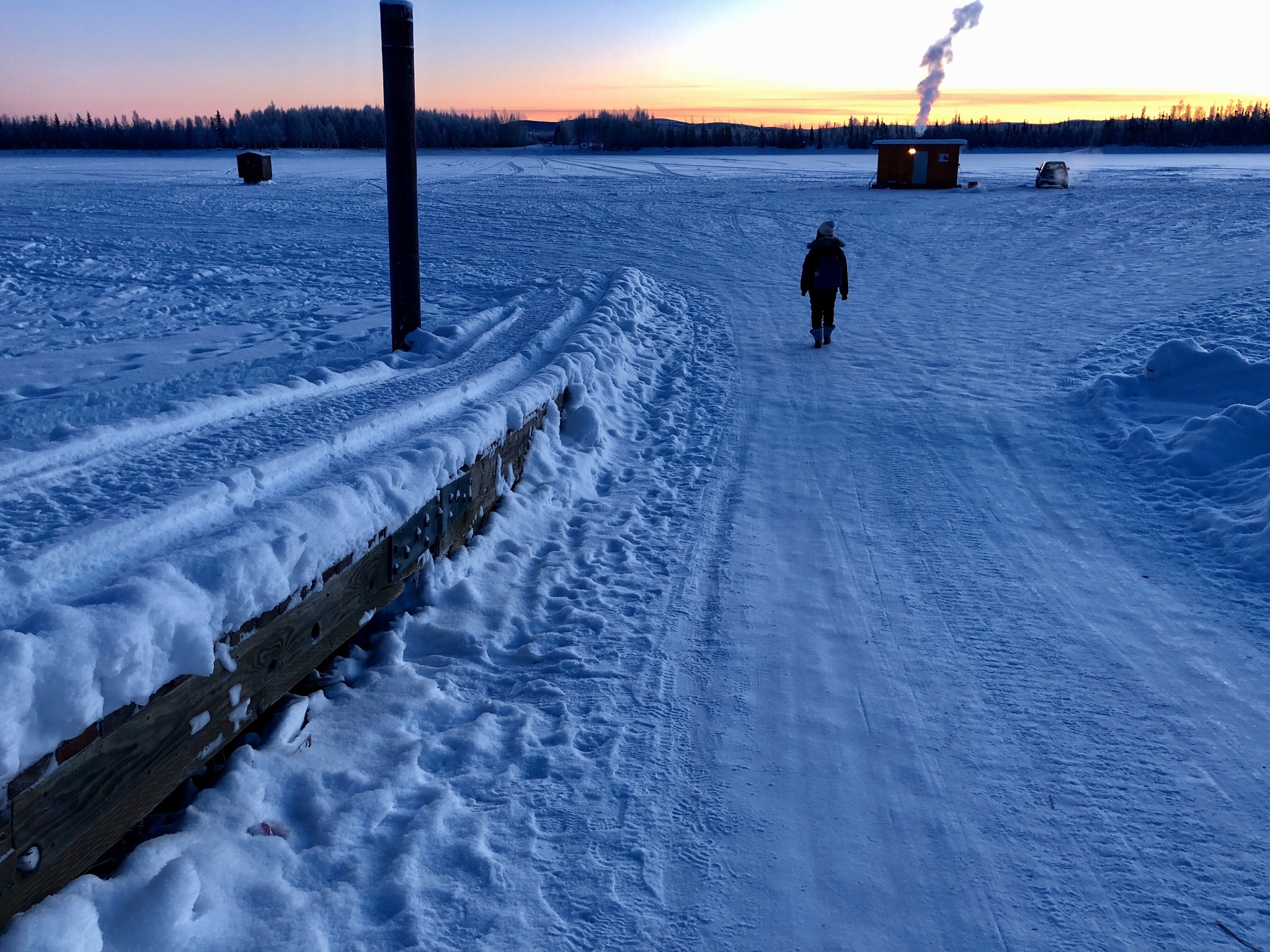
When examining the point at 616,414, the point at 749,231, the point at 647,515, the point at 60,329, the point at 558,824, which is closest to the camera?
the point at 558,824

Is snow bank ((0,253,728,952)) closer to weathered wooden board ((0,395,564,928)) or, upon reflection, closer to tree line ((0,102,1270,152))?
weathered wooden board ((0,395,564,928))

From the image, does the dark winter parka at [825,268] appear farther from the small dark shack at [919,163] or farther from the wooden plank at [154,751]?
the small dark shack at [919,163]

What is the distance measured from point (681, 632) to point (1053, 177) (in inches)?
1345

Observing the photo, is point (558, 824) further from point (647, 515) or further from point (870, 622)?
point (647, 515)

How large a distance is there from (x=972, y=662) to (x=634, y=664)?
1383 mm

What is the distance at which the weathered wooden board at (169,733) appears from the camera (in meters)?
1.93

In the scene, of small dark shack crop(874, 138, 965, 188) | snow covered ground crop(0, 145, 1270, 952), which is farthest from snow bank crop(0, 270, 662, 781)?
small dark shack crop(874, 138, 965, 188)

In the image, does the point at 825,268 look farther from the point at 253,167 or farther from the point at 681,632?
the point at 253,167

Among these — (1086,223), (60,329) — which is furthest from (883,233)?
(60,329)

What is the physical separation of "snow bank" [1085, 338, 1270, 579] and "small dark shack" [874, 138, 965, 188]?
29054 millimetres

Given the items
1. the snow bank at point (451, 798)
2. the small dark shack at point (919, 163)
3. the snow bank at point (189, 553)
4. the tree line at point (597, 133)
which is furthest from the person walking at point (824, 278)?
the tree line at point (597, 133)

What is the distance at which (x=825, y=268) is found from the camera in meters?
9.48

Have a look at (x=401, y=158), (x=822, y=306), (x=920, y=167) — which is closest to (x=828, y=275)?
(x=822, y=306)

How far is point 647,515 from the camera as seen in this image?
16.8 ft
